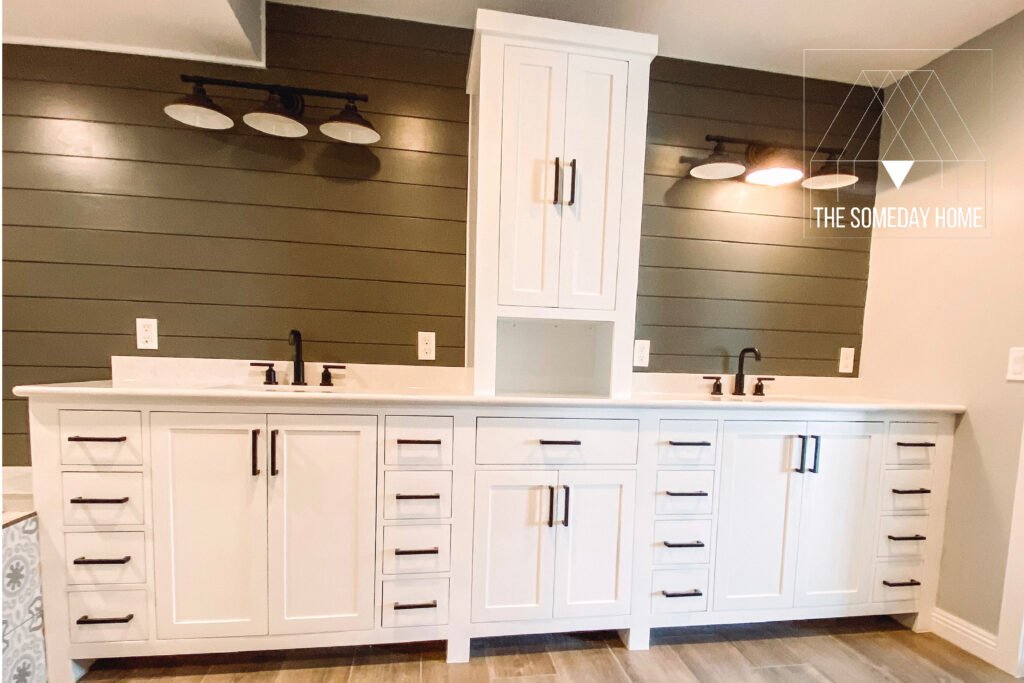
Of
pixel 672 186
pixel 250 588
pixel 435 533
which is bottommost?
pixel 250 588

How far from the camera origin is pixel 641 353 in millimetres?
2242

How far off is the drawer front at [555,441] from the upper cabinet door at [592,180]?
46 centimetres

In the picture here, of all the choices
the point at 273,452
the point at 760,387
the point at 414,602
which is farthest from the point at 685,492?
the point at 273,452

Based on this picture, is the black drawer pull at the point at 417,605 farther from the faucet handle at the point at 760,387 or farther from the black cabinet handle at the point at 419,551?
the faucet handle at the point at 760,387

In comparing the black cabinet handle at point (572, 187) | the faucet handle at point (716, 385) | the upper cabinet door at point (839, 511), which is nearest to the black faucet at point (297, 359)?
the black cabinet handle at point (572, 187)

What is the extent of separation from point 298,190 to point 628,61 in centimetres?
144

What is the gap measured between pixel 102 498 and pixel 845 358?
3.20 metres

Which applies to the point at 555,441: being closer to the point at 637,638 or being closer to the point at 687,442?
the point at 687,442

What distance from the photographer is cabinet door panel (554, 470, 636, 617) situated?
1.76m

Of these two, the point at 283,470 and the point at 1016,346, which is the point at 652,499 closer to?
the point at 283,470

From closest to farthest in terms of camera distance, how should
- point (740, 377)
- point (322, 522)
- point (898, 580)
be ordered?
point (322, 522) → point (898, 580) → point (740, 377)

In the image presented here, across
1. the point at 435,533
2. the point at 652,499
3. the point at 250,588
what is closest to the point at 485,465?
the point at 435,533

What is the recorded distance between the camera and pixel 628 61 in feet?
5.86

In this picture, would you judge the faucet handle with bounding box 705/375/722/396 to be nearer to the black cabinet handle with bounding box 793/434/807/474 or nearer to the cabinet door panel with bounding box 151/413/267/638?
the black cabinet handle with bounding box 793/434/807/474
